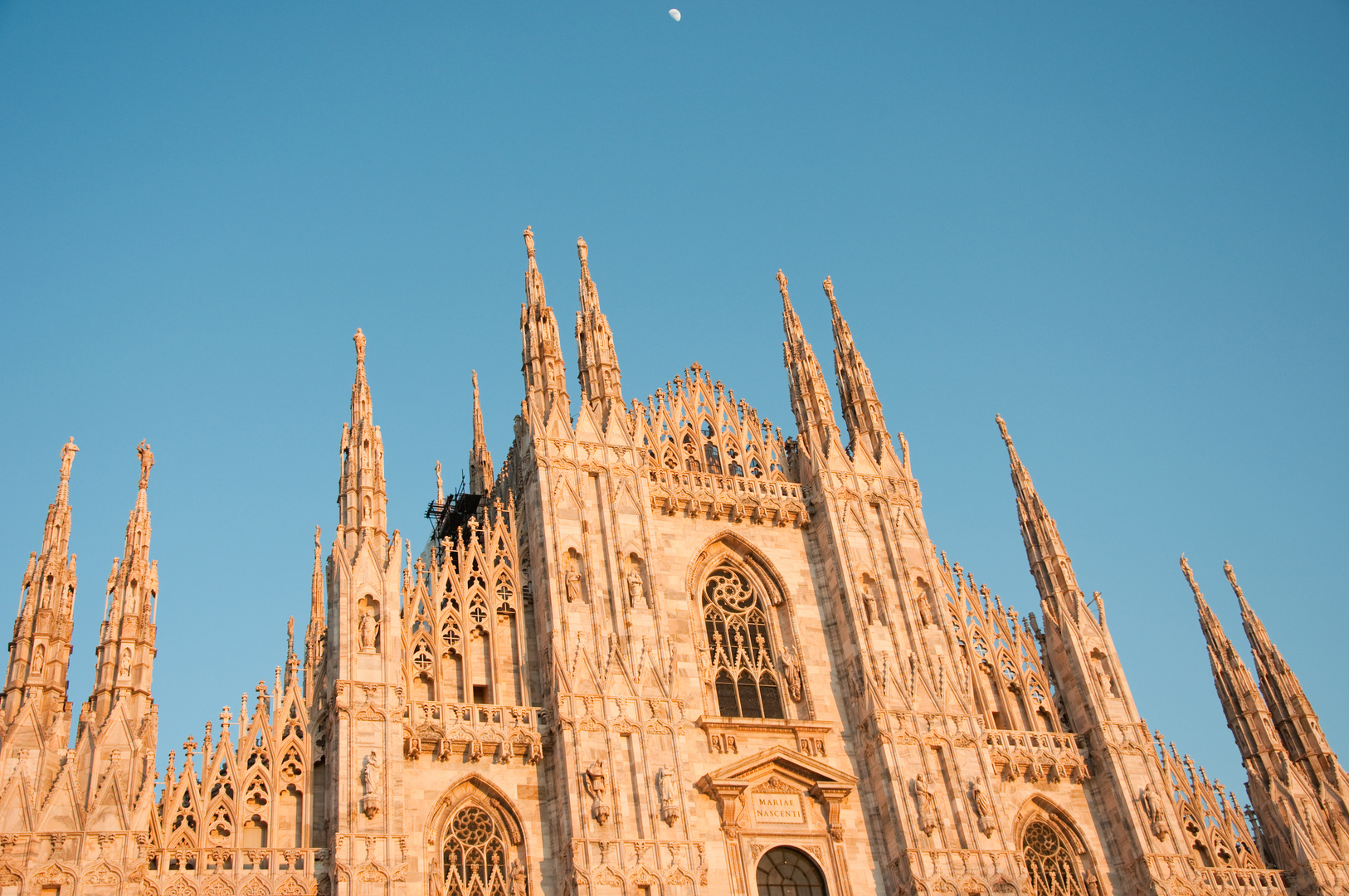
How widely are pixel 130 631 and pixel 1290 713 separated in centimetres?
2478

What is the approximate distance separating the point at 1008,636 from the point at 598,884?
1179cm

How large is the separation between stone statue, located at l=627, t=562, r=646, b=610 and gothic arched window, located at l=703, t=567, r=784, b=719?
2.13 meters

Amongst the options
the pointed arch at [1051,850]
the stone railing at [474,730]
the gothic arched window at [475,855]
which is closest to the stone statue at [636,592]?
the stone railing at [474,730]

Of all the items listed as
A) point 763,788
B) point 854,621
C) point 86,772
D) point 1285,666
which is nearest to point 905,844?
point 763,788

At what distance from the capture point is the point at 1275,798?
2859cm

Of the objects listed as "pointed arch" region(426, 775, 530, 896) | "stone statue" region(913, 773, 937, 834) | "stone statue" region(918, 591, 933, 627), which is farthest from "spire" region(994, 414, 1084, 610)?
"pointed arch" region(426, 775, 530, 896)

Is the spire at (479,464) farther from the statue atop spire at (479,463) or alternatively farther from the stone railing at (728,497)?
the stone railing at (728,497)

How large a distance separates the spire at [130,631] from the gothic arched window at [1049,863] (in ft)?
55.6

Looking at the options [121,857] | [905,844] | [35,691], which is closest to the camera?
[121,857]

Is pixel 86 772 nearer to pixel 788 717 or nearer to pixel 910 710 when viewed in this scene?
pixel 788 717

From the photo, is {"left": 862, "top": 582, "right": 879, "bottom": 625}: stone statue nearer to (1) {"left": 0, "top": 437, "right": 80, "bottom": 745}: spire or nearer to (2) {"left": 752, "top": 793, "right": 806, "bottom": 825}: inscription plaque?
(2) {"left": 752, "top": 793, "right": 806, "bottom": 825}: inscription plaque

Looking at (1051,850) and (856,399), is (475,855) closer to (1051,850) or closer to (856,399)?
(1051,850)

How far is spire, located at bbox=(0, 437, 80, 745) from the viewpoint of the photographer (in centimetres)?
2191

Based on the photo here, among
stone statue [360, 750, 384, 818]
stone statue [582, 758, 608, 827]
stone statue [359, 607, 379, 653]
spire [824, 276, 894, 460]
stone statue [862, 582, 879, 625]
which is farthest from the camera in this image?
spire [824, 276, 894, 460]
